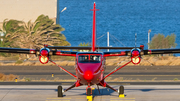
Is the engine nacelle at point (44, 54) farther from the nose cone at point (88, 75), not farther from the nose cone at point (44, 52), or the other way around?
the nose cone at point (88, 75)

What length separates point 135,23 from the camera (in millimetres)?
173375

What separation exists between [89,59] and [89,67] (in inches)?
36.7

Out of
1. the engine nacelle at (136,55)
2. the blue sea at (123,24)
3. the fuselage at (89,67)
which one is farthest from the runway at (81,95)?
the blue sea at (123,24)

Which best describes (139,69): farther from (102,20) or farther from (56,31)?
(102,20)

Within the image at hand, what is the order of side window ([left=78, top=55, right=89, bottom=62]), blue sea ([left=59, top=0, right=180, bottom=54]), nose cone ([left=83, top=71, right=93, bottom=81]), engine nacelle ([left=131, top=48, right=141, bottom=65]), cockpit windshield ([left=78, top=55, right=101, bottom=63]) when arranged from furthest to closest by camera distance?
blue sea ([left=59, top=0, right=180, bottom=54]) → engine nacelle ([left=131, top=48, right=141, bottom=65]) → side window ([left=78, top=55, right=89, bottom=62]) → cockpit windshield ([left=78, top=55, right=101, bottom=63]) → nose cone ([left=83, top=71, right=93, bottom=81])

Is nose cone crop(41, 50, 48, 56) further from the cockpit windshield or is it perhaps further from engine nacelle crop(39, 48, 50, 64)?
the cockpit windshield

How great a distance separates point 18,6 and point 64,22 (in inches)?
3930

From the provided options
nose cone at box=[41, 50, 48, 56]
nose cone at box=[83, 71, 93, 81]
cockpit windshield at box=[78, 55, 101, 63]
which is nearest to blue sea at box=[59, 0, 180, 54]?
nose cone at box=[41, 50, 48, 56]

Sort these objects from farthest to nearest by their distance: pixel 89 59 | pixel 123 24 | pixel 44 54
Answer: pixel 123 24 → pixel 44 54 → pixel 89 59

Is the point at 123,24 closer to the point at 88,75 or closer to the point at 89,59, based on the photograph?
the point at 89,59

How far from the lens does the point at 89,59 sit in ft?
56.0

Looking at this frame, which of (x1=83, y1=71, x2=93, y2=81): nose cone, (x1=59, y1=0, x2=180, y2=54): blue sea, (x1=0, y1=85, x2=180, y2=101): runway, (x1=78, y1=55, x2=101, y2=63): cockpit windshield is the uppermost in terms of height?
(x1=59, y1=0, x2=180, y2=54): blue sea

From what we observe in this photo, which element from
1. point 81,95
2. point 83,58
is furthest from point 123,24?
point 83,58

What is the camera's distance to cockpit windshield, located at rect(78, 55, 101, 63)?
17.0 meters
